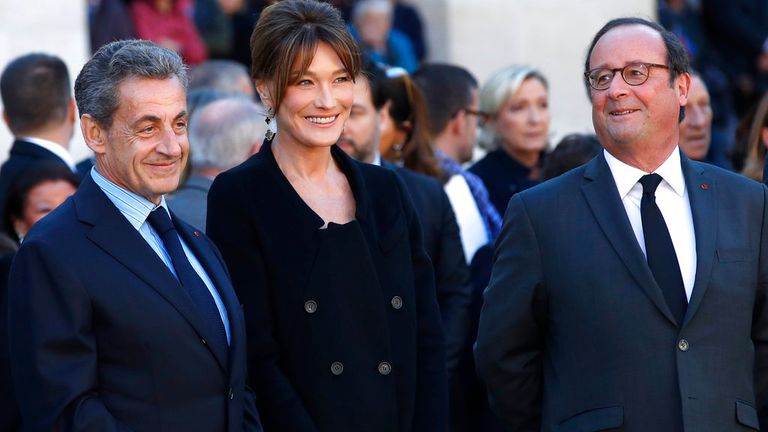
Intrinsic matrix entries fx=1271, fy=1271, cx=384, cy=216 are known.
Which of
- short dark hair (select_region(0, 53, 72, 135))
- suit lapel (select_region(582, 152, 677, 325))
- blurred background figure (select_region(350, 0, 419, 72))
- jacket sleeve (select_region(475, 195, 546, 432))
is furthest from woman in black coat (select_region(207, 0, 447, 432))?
→ blurred background figure (select_region(350, 0, 419, 72))

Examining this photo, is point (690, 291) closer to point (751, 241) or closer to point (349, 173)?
point (751, 241)

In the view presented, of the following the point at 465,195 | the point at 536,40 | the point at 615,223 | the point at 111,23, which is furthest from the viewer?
the point at 536,40

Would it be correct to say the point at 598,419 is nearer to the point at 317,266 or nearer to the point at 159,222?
the point at 317,266

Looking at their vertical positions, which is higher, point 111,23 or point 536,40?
point 111,23

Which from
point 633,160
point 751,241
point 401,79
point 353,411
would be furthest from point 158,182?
point 401,79

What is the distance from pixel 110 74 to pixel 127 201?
37 centimetres

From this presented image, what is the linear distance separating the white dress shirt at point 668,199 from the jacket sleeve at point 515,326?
0.32m

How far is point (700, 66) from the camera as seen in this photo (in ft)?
39.0

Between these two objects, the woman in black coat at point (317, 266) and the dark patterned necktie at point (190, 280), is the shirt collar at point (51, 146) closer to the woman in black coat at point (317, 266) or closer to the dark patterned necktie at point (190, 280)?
the woman in black coat at point (317, 266)

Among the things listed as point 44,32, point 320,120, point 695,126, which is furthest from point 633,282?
point 44,32

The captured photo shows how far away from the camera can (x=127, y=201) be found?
147 inches

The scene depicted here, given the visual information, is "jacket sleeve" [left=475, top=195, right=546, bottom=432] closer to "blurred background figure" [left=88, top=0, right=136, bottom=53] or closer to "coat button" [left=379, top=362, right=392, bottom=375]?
"coat button" [left=379, top=362, right=392, bottom=375]

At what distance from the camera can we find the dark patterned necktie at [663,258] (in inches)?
155

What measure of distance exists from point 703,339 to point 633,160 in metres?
0.63
